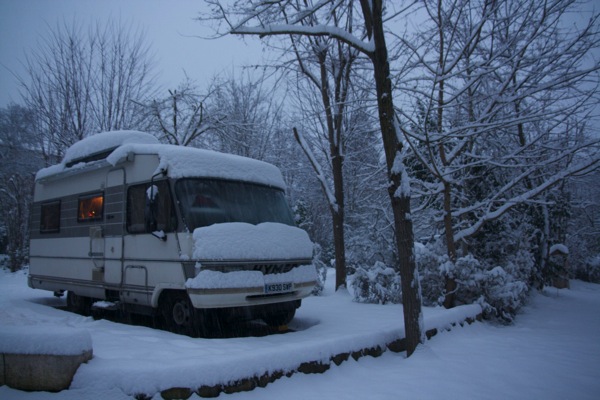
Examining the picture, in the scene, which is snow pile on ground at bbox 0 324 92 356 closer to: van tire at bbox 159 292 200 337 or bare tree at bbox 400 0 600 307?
van tire at bbox 159 292 200 337

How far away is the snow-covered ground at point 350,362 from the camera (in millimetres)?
3664

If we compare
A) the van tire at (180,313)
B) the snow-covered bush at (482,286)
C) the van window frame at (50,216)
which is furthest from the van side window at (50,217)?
the snow-covered bush at (482,286)

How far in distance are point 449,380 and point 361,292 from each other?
5218mm

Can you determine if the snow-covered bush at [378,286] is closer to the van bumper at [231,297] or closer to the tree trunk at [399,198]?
the van bumper at [231,297]

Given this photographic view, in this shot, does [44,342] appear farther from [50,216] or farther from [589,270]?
[589,270]

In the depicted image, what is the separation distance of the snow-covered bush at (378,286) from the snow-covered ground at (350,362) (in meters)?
1.79

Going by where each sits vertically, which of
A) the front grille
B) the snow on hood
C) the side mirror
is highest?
the side mirror

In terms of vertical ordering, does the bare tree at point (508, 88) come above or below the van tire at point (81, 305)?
above

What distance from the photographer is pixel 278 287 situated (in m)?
6.20

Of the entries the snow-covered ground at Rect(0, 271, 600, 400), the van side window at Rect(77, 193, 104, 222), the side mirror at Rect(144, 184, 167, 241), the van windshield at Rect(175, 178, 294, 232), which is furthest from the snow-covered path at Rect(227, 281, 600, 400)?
the van side window at Rect(77, 193, 104, 222)

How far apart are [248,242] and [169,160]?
1.75m

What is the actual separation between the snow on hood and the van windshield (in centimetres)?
33

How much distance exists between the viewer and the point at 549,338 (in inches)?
285

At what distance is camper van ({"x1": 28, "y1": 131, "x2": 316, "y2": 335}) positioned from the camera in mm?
5719
